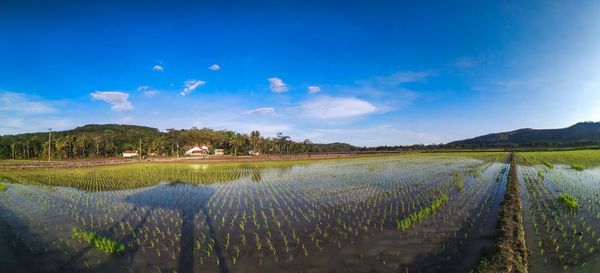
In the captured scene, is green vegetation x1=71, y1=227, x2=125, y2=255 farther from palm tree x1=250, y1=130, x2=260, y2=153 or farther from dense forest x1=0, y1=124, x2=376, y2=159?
palm tree x1=250, y1=130, x2=260, y2=153

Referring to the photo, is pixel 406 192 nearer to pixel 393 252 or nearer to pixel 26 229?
pixel 393 252

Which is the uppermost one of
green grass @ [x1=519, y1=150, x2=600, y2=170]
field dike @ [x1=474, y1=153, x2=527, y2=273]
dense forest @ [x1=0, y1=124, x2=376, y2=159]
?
dense forest @ [x1=0, y1=124, x2=376, y2=159]

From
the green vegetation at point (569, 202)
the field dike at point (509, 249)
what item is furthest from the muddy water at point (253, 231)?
the green vegetation at point (569, 202)

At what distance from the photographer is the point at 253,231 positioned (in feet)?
28.9

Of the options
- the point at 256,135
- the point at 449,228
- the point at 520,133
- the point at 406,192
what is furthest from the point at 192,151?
the point at 520,133

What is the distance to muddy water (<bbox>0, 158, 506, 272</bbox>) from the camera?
642 centimetres

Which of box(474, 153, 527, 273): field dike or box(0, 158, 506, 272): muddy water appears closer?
box(474, 153, 527, 273): field dike

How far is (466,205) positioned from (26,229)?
14.6 meters

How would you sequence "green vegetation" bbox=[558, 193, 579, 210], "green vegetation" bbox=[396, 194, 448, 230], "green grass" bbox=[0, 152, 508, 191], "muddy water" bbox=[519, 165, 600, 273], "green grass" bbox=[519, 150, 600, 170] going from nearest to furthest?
1. "muddy water" bbox=[519, 165, 600, 273]
2. "green vegetation" bbox=[396, 194, 448, 230]
3. "green vegetation" bbox=[558, 193, 579, 210]
4. "green grass" bbox=[0, 152, 508, 191]
5. "green grass" bbox=[519, 150, 600, 170]

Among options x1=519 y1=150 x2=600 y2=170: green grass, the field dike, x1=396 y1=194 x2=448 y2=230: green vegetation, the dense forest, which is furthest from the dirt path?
the dense forest

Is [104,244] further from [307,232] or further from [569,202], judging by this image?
[569,202]

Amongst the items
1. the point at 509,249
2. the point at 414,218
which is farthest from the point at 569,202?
the point at 509,249

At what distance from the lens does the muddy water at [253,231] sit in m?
6.42

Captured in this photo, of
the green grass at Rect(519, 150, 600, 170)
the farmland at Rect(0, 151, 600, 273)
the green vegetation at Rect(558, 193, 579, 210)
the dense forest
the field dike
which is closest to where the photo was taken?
the field dike
